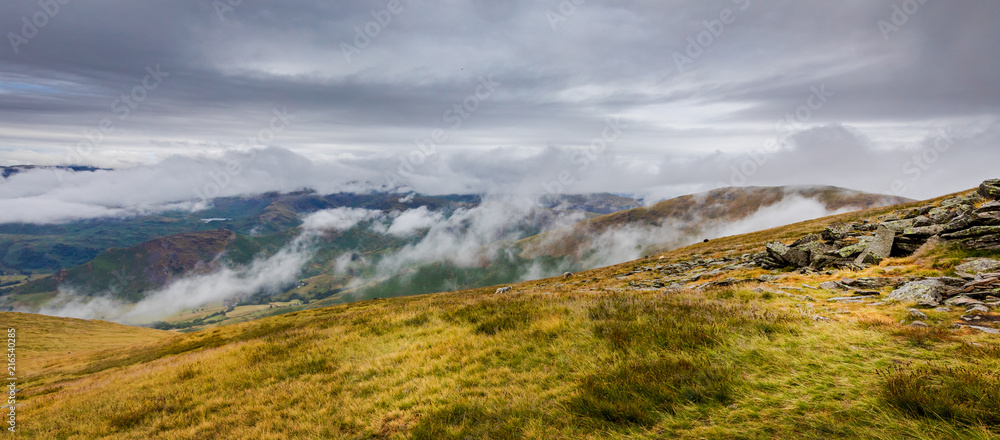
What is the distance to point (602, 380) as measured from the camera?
7375mm

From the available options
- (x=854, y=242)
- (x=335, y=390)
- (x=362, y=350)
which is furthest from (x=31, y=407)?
(x=854, y=242)

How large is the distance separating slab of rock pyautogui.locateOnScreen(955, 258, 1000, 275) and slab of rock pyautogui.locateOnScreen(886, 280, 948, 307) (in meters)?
1.91

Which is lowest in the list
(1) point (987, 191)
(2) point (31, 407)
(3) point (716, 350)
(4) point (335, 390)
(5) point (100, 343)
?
(5) point (100, 343)

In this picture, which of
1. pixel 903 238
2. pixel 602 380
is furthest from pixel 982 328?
pixel 903 238

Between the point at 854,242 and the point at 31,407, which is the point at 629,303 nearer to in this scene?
the point at 854,242

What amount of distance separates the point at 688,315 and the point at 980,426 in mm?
5481

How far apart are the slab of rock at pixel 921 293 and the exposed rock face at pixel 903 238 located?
17.4 feet

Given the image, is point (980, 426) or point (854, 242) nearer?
point (980, 426)

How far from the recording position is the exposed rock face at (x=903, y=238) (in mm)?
14500

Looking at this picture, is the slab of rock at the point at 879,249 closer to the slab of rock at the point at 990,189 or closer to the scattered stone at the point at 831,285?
the scattered stone at the point at 831,285

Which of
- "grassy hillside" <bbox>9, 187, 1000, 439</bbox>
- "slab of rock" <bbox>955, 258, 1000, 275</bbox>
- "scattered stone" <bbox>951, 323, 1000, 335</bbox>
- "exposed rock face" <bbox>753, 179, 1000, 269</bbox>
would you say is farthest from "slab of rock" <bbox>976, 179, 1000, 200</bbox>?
"scattered stone" <bbox>951, 323, 1000, 335</bbox>

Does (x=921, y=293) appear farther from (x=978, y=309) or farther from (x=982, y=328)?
(x=982, y=328)

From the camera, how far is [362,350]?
12.5m

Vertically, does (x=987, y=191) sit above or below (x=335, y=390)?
above
